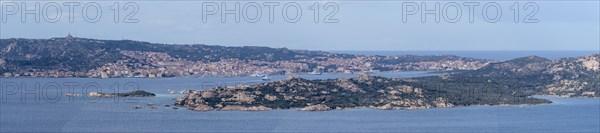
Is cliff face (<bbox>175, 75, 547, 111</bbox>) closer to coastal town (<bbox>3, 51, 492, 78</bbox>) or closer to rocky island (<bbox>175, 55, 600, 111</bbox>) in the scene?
rocky island (<bbox>175, 55, 600, 111</bbox>)

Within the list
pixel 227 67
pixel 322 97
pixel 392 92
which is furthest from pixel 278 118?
pixel 227 67

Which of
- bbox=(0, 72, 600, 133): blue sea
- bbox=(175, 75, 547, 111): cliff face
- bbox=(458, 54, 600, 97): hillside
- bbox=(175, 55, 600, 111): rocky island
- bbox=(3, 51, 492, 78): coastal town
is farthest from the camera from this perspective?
bbox=(3, 51, 492, 78): coastal town

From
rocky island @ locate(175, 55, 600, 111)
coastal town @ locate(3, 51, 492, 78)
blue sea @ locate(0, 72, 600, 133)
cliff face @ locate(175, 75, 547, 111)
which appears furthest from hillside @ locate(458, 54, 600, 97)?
coastal town @ locate(3, 51, 492, 78)

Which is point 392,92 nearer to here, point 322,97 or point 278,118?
point 322,97

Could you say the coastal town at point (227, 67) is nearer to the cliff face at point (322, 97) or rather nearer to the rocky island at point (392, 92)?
the rocky island at point (392, 92)

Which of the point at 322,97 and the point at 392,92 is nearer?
the point at 322,97

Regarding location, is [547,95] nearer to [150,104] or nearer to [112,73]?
[150,104]

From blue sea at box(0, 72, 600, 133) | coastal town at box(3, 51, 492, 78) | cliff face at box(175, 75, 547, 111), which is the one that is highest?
coastal town at box(3, 51, 492, 78)
